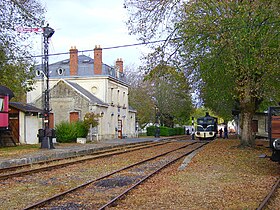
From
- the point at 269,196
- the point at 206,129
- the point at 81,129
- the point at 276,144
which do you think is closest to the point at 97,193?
the point at 269,196

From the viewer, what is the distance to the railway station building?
139 feet

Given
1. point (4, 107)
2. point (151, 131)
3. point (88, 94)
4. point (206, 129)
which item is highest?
point (88, 94)

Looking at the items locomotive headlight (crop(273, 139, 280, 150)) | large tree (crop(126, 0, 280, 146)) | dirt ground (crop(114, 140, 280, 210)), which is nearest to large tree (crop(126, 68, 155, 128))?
large tree (crop(126, 0, 280, 146))

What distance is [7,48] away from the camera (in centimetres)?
2295

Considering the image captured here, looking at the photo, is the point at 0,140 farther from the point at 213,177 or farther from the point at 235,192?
the point at 235,192

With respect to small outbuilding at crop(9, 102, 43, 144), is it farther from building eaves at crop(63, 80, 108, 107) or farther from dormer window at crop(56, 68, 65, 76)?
dormer window at crop(56, 68, 65, 76)

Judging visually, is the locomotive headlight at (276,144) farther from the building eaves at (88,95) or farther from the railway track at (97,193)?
the building eaves at (88,95)

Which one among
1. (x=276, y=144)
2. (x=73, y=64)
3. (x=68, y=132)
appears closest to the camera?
(x=276, y=144)

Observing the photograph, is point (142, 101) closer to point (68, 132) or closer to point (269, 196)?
point (68, 132)

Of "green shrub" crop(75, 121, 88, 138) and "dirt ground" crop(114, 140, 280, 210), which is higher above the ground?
"green shrub" crop(75, 121, 88, 138)

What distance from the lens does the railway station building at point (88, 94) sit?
139 feet

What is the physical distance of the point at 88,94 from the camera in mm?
44500

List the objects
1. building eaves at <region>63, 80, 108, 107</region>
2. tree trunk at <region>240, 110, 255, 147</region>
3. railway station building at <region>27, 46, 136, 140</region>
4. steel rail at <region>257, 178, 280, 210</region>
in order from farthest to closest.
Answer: railway station building at <region>27, 46, 136, 140</region>, building eaves at <region>63, 80, 108, 107</region>, tree trunk at <region>240, 110, 255, 147</region>, steel rail at <region>257, 178, 280, 210</region>

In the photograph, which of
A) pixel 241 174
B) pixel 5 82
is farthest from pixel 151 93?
pixel 241 174
